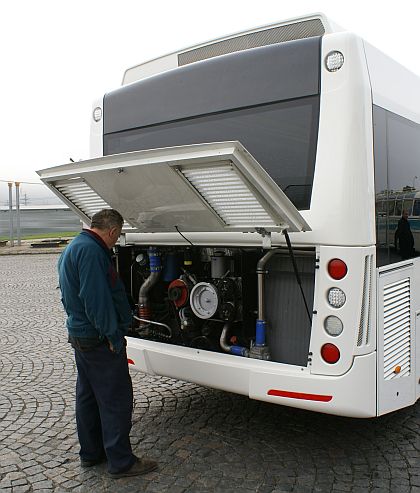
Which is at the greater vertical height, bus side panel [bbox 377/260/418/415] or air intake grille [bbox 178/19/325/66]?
air intake grille [bbox 178/19/325/66]

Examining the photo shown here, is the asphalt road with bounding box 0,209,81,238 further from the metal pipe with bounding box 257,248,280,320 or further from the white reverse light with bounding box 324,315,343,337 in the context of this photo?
the white reverse light with bounding box 324,315,343,337

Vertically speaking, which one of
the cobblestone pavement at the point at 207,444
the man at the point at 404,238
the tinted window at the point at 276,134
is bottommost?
the cobblestone pavement at the point at 207,444

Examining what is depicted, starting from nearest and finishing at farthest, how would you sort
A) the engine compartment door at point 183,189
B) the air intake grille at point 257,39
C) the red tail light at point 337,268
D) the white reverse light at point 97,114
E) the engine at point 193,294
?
the engine compartment door at point 183,189 < the red tail light at point 337,268 < the air intake grille at point 257,39 < the engine at point 193,294 < the white reverse light at point 97,114

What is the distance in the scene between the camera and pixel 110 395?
352cm

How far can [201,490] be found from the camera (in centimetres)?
341

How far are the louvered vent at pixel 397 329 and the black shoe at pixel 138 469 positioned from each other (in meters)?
1.68

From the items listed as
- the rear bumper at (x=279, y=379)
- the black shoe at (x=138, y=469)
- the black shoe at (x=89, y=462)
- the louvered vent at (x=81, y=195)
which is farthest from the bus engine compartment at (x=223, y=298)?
the black shoe at (x=89, y=462)

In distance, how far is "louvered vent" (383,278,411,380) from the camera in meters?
3.59

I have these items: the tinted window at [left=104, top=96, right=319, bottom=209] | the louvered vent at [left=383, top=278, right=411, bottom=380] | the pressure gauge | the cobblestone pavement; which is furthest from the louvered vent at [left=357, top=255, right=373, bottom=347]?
the pressure gauge

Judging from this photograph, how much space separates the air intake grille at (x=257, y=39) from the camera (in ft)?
12.0

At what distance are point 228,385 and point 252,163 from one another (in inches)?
64.4

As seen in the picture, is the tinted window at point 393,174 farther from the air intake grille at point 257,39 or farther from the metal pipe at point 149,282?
the metal pipe at point 149,282

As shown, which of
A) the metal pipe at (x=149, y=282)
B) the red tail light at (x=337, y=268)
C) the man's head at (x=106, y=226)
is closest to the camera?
the red tail light at (x=337, y=268)

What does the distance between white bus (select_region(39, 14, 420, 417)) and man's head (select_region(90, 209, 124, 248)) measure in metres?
0.24
